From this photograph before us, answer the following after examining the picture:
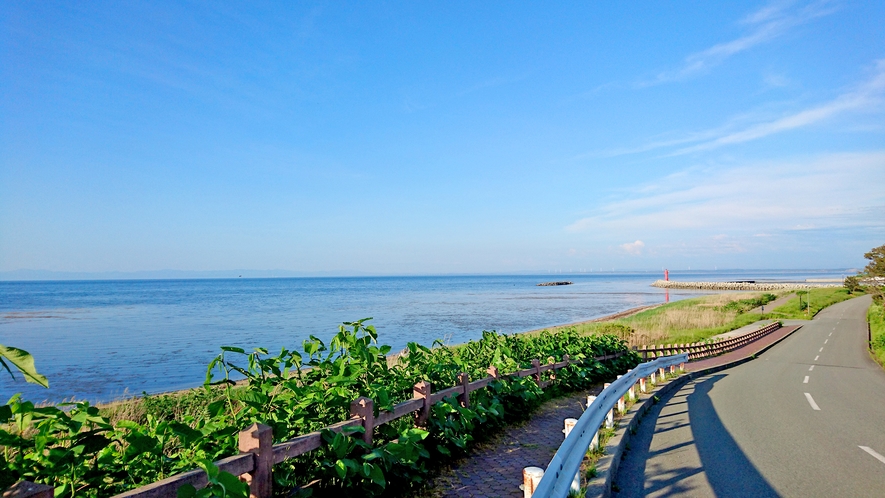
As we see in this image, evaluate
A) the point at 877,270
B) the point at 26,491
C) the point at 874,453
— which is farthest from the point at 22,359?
the point at 877,270

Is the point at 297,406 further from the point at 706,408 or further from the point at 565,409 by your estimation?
the point at 706,408

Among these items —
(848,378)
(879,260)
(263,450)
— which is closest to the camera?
(263,450)

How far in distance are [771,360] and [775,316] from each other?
101ft

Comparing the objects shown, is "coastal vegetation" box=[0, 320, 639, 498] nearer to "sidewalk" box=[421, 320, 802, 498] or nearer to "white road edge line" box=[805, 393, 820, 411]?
"sidewalk" box=[421, 320, 802, 498]

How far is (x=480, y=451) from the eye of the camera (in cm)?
732

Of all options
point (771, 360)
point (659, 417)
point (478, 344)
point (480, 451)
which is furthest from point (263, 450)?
point (771, 360)

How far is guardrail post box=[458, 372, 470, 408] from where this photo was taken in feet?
24.8

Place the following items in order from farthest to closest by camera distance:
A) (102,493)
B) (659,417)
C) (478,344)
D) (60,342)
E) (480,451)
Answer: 1. (60,342)
2. (478,344)
3. (659,417)
4. (480,451)
5. (102,493)

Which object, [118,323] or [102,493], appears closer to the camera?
[102,493]

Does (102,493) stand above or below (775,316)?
above

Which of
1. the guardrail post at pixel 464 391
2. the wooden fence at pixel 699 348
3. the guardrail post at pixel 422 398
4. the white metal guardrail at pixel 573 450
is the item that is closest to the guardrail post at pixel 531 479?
the white metal guardrail at pixel 573 450

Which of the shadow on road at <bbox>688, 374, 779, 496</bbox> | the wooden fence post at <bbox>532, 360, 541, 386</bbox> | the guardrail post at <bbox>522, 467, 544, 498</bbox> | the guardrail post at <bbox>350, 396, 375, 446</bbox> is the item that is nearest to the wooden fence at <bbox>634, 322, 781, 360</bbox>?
the shadow on road at <bbox>688, 374, 779, 496</bbox>

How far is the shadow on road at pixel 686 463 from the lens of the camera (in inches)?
237

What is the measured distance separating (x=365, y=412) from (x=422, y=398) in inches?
54.1
